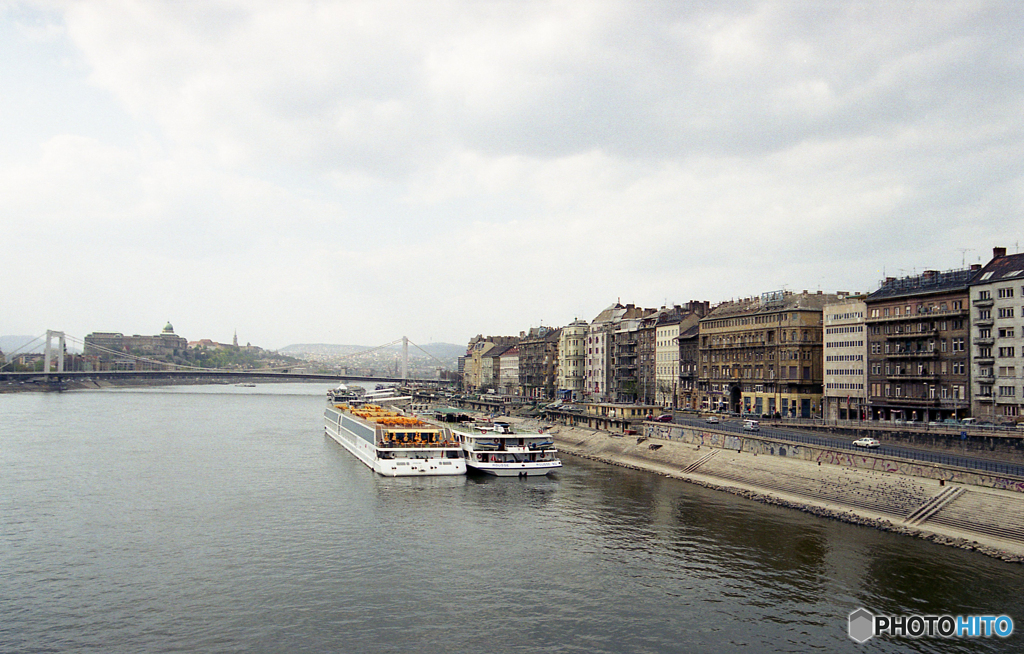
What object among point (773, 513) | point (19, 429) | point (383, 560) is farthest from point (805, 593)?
point (19, 429)

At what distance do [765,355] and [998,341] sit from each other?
33.5m

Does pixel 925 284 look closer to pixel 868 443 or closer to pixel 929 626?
pixel 868 443

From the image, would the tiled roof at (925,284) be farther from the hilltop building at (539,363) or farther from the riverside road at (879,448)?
the hilltop building at (539,363)

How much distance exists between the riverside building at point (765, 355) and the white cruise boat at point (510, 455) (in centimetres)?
4013

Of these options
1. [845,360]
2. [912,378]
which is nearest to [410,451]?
[912,378]

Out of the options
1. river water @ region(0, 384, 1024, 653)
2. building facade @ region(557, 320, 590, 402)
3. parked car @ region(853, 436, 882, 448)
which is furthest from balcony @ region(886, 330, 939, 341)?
building facade @ region(557, 320, 590, 402)

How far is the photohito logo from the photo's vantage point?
95.6ft

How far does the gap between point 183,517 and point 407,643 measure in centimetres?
2579

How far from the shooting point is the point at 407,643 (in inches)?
1073

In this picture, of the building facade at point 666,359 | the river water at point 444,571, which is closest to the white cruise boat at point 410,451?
the river water at point 444,571

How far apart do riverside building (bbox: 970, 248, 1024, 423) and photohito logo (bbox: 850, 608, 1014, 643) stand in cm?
4179

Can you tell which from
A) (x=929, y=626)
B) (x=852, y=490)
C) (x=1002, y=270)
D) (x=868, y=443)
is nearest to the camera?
(x=929, y=626)

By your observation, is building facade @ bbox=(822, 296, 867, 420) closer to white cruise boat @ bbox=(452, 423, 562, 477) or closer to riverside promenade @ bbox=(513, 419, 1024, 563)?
riverside promenade @ bbox=(513, 419, 1024, 563)

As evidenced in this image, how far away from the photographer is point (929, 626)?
2984cm
